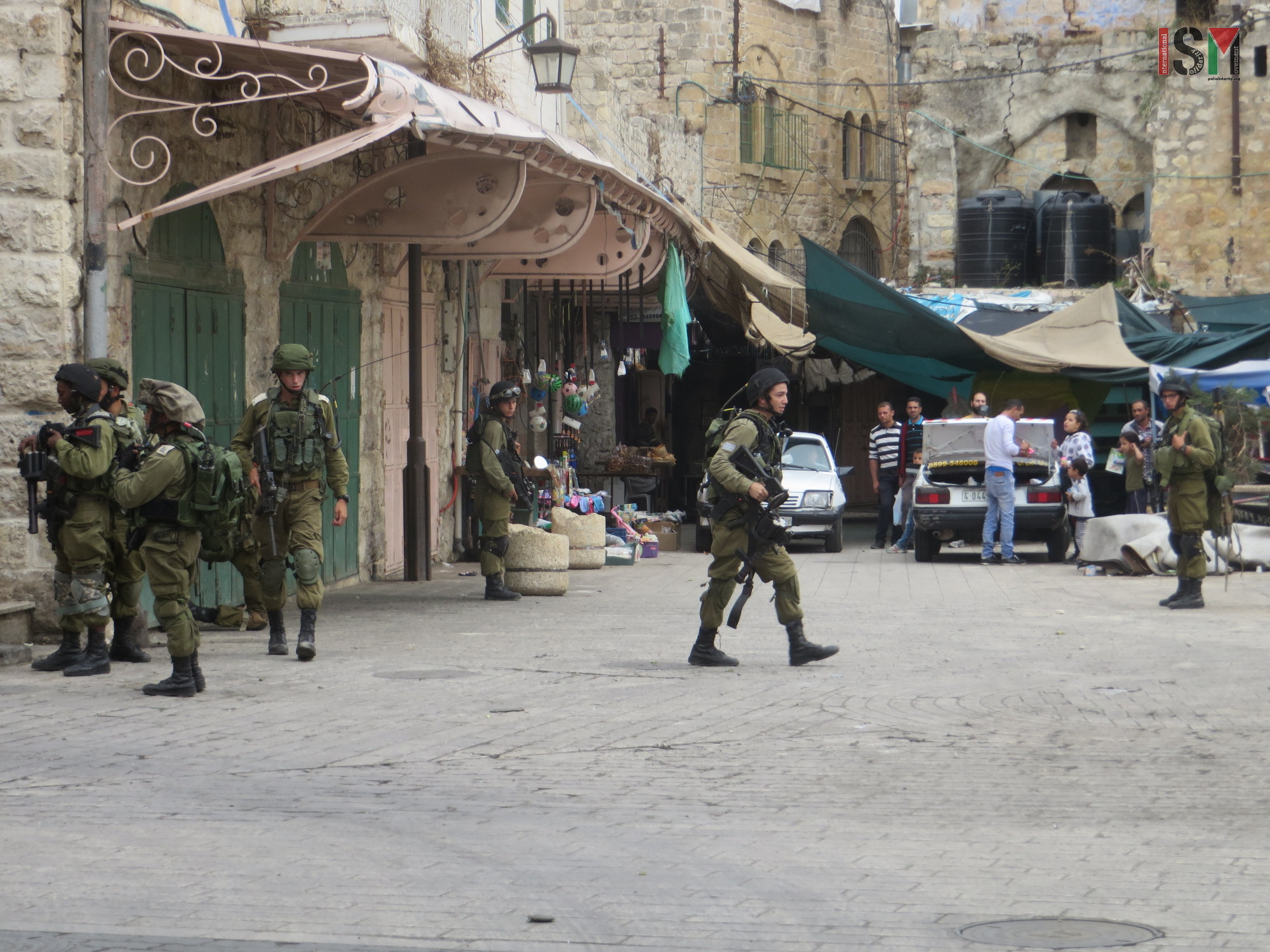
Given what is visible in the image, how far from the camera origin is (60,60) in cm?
1005

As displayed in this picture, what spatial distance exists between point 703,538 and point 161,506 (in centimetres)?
1273

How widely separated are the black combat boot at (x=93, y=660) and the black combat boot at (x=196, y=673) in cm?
80

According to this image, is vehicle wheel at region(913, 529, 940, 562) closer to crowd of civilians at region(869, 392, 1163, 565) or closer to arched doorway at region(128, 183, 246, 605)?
crowd of civilians at region(869, 392, 1163, 565)

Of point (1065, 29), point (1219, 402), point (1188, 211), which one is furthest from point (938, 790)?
point (1065, 29)

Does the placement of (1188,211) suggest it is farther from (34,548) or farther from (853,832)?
(853,832)

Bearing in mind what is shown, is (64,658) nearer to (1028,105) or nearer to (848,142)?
(1028,105)

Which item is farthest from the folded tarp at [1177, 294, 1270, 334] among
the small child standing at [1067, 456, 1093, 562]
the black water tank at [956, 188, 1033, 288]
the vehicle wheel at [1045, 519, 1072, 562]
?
the small child standing at [1067, 456, 1093, 562]

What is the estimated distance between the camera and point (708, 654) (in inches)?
396

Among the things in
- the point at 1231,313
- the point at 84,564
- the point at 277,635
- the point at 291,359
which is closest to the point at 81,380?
the point at 84,564

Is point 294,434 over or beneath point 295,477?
over

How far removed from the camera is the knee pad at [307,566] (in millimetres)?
9938

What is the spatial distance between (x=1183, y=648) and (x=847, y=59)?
96.9ft

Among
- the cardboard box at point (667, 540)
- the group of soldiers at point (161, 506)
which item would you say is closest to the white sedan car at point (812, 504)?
the cardboard box at point (667, 540)

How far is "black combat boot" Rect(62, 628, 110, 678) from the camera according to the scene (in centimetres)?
923
